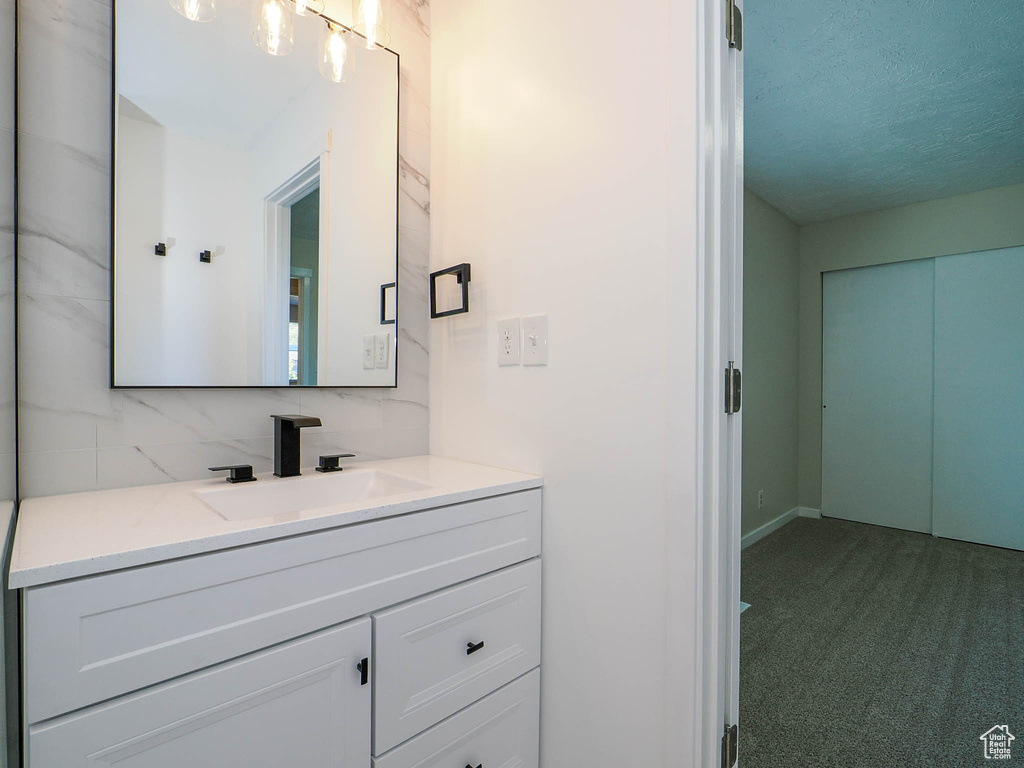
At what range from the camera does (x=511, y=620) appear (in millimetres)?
1190

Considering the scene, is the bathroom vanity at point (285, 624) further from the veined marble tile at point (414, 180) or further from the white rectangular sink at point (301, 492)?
the veined marble tile at point (414, 180)

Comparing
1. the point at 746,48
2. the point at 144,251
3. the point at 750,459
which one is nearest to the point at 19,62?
the point at 144,251

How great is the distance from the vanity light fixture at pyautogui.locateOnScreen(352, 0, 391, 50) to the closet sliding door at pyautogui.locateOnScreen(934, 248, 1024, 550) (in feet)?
13.1

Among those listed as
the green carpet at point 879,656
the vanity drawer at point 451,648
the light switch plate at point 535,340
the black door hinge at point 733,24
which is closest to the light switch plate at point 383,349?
the light switch plate at point 535,340

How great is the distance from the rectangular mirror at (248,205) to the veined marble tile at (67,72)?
0.03 meters

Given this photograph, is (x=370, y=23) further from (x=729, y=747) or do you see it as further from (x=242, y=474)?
(x=729, y=747)

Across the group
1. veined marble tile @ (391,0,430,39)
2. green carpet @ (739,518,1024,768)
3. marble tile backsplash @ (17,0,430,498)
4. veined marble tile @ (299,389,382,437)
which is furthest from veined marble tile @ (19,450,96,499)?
green carpet @ (739,518,1024,768)

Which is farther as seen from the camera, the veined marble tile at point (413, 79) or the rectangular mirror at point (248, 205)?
the veined marble tile at point (413, 79)

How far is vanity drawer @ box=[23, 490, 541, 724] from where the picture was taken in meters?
0.66

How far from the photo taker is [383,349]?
1537 millimetres

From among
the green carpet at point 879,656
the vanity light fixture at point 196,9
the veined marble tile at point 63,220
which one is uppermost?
the vanity light fixture at point 196,9

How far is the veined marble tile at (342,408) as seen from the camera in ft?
4.58

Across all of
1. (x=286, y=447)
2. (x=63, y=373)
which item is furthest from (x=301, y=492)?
(x=63, y=373)

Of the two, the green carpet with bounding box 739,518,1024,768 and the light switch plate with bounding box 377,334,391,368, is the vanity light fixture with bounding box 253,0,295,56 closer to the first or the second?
the light switch plate with bounding box 377,334,391,368
